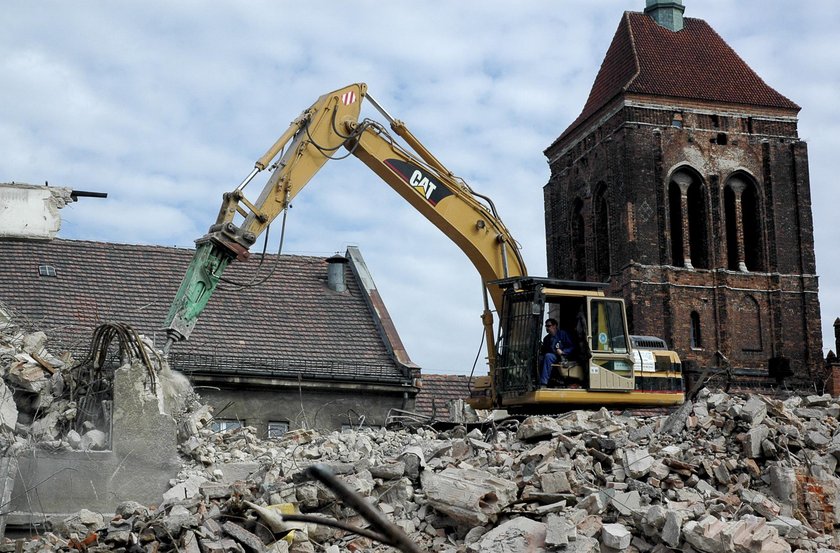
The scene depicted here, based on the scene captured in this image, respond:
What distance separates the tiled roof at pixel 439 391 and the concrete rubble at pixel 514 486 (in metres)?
10.9

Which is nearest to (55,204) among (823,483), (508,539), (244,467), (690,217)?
(244,467)

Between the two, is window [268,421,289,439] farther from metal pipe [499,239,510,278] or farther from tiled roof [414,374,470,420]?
metal pipe [499,239,510,278]

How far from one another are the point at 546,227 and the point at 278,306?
2514 centimetres

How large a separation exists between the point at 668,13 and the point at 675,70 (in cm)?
340

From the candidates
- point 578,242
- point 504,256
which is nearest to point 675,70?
point 578,242

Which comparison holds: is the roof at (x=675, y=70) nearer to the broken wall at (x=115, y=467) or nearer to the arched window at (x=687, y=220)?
the arched window at (x=687, y=220)

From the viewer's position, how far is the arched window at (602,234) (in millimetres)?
45312

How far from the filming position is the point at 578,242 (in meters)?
47.4

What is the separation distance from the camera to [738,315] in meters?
44.1

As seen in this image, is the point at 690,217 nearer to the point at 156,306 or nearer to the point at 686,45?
the point at 686,45

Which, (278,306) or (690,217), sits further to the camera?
(690,217)

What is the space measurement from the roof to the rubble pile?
31.2 metres

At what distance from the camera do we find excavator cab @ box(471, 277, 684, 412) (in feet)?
50.8

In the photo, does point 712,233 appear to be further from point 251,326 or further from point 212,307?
point 212,307
